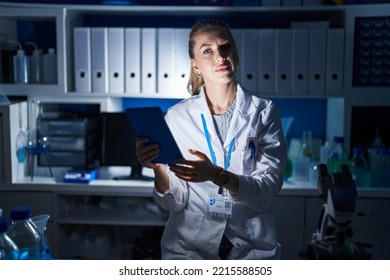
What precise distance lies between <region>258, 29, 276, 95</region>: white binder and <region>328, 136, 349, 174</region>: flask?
343 millimetres

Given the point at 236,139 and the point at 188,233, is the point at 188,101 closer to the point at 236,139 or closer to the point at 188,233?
the point at 236,139

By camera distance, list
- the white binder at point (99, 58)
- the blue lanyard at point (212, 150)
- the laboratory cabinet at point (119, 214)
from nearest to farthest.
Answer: the blue lanyard at point (212, 150)
the laboratory cabinet at point (119, 214)
the white binder at point (99, 58)

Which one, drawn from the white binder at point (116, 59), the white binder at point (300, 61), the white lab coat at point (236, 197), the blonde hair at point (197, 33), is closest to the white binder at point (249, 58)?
the white binder at point (300, 61)

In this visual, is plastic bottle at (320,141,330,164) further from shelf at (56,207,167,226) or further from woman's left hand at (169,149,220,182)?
woman's left hand at (169,149,220,182)

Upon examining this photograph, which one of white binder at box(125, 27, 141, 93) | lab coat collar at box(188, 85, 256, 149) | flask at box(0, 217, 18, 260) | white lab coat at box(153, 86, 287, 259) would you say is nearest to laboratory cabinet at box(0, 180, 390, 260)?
white binder at box(125, 27, 141, 93)

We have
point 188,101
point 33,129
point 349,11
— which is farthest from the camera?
point 33,129

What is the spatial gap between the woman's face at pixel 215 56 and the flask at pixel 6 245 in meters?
0.68

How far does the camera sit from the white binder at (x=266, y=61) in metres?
2.10

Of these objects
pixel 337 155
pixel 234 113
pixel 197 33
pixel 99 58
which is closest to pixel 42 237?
pixel 234 113

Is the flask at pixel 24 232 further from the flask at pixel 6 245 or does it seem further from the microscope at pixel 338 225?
the microscope at pixel 338 225

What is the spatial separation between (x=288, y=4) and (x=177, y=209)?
111 centimetres

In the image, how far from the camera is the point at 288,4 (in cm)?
210

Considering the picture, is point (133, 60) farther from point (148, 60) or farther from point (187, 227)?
point (187, 227)
